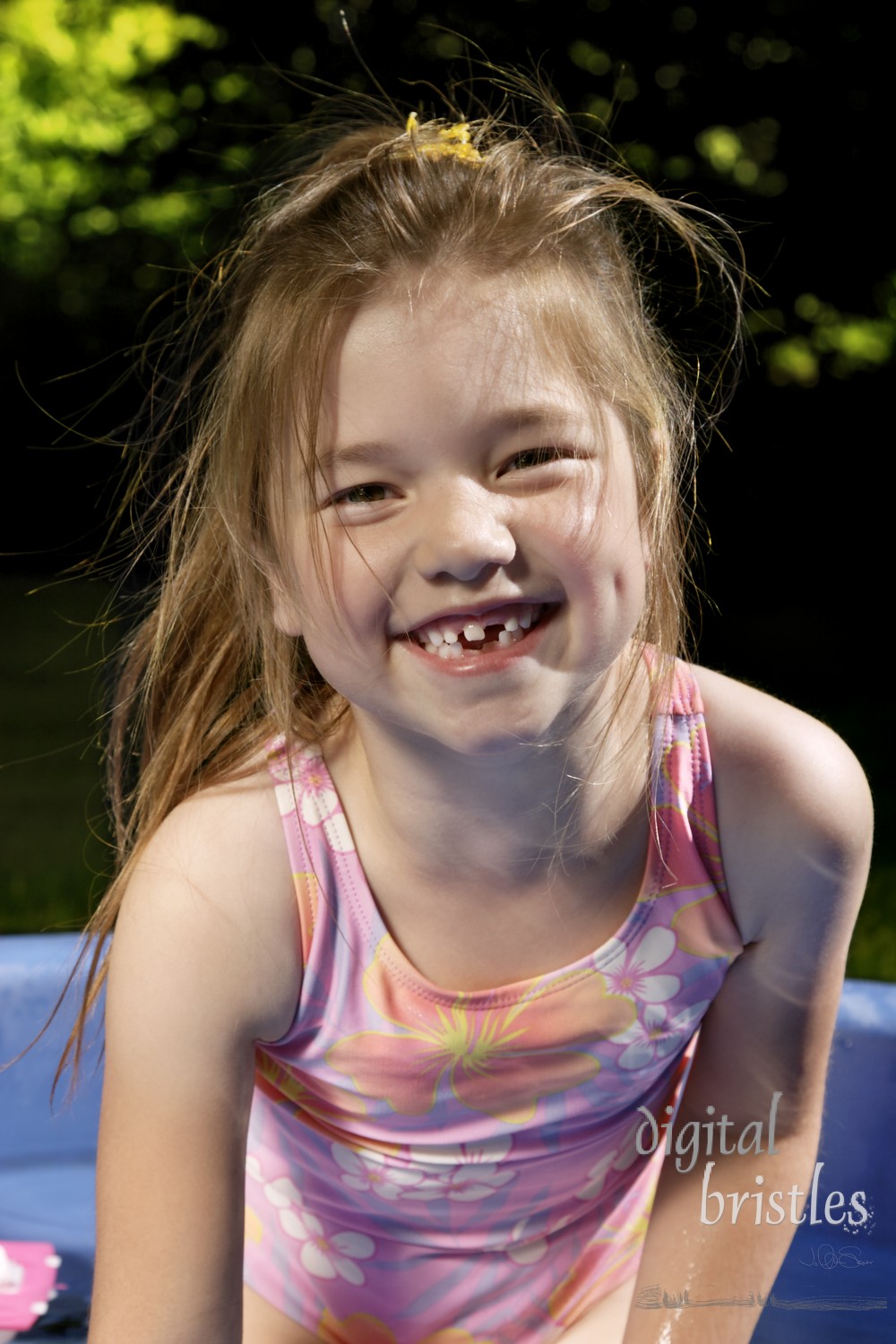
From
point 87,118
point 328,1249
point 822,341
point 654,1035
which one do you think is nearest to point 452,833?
point 654,1035

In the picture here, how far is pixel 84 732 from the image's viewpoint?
1574 millimetres

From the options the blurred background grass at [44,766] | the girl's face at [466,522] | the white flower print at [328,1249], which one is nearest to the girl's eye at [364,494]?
the girl's face at [466,522]

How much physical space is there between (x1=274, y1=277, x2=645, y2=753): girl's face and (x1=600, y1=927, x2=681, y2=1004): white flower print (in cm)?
12

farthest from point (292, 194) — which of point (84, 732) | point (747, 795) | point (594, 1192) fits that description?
point (84, 732)

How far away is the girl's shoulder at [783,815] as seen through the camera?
0.57 m

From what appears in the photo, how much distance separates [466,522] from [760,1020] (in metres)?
0.28

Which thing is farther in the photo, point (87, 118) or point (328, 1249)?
point (87, 118)

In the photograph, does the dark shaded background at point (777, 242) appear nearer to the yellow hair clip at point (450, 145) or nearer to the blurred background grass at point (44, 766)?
the yellow hair clip at point (450, 145)

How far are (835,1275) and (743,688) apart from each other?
27cm

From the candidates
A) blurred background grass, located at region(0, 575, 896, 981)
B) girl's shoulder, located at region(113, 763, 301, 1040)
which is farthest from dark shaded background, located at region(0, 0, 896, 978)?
girl's shoulder, located at region(113, 763, 301, 1040)

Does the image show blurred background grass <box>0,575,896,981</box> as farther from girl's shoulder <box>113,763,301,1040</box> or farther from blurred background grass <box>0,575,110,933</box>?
girl's shoulder <box>113,763,301,1040</box>

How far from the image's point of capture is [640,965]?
1.90 ft

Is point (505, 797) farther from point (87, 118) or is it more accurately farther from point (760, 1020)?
point (87, 118)
